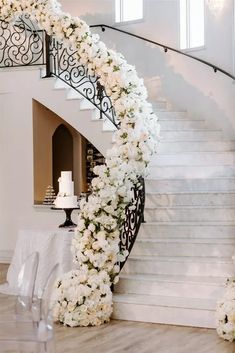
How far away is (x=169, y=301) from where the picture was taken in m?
6.80

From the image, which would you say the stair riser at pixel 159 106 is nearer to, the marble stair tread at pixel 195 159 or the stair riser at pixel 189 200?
the marble stair tread at pixel 195 159

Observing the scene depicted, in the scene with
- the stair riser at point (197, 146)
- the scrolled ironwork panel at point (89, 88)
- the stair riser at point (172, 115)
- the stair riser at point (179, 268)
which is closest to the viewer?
the stair riser at point (179, 268)

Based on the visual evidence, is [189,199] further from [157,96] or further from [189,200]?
[157,96]

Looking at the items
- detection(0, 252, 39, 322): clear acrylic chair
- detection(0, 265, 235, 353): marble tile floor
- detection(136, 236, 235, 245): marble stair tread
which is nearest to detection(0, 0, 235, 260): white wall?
detection(136, 236, 235, 245): marble stair tread

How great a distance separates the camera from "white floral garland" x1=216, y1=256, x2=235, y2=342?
611 centimetres

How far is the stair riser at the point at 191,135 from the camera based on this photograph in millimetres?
9953

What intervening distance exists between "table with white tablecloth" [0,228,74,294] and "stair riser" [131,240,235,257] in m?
0.74

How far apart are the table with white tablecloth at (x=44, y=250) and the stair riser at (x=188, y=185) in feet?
3.93

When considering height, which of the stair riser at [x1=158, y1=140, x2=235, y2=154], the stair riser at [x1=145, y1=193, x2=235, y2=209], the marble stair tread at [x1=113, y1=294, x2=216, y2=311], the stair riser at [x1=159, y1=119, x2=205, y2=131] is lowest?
the marble stair tread at [x1=113, y1=294, x2=216, y2=311]

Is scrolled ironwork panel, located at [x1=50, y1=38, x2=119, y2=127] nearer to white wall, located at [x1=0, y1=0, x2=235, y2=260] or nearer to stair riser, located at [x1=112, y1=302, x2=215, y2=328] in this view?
white wall, located at [x1=0, y1=0, x2=235, y2=260]

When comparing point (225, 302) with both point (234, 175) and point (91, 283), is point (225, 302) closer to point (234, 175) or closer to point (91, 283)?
point (91, 283)

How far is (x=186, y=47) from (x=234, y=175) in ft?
10.2

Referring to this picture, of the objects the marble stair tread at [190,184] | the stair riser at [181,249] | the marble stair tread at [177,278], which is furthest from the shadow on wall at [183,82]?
the marble stair tread at [177,278]

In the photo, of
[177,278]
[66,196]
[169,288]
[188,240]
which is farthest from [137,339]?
[66,196]
